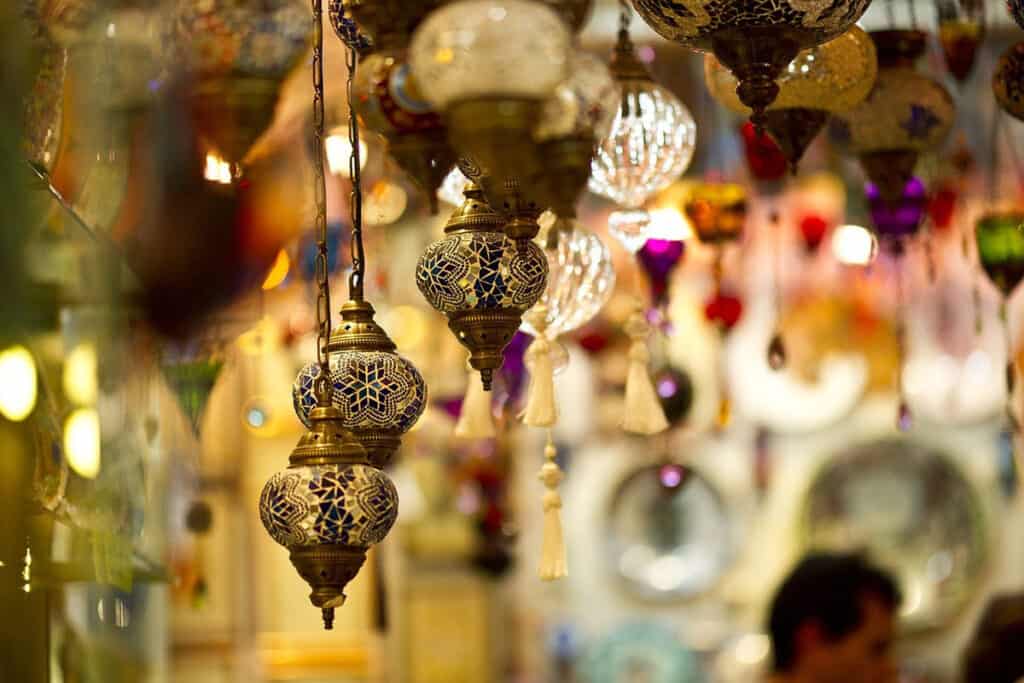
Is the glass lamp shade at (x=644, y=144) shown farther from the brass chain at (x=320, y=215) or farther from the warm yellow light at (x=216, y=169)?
the warm yellow light at (x=216, y=169)

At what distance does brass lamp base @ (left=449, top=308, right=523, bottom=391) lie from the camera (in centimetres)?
254

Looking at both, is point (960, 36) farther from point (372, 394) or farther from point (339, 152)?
point (372, 394)

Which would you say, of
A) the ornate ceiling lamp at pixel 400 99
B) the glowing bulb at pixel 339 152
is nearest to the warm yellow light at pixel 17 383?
the ornate ceiling lamp at pixel 400 99

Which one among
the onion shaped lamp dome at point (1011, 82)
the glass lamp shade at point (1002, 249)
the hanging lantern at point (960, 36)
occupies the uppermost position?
the hanging lantern at point (960, 36)

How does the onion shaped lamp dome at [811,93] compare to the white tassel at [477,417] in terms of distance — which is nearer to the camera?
the onion shaped lamp dome at [811,93]

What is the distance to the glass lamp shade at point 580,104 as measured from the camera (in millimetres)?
1883

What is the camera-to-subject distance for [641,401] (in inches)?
133

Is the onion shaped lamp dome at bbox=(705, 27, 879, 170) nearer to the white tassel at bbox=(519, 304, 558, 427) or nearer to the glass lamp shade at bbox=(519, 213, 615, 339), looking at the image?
the glass lamp shade at bbox=(519, 213, 615, 339)

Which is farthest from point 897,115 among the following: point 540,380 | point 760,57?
point 760,57

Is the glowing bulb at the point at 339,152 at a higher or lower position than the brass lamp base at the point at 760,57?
higher

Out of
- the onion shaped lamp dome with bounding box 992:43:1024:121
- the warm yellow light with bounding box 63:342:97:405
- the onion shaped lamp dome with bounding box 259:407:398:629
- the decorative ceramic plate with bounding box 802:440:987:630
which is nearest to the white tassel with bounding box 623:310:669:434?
the onion shaped lamp dome with bounding box 992:43:1024:121

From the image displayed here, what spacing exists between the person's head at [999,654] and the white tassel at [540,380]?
1181 mm

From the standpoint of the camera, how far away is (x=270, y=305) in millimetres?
5523

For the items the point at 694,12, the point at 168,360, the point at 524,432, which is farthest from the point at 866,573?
the point at 524,432
